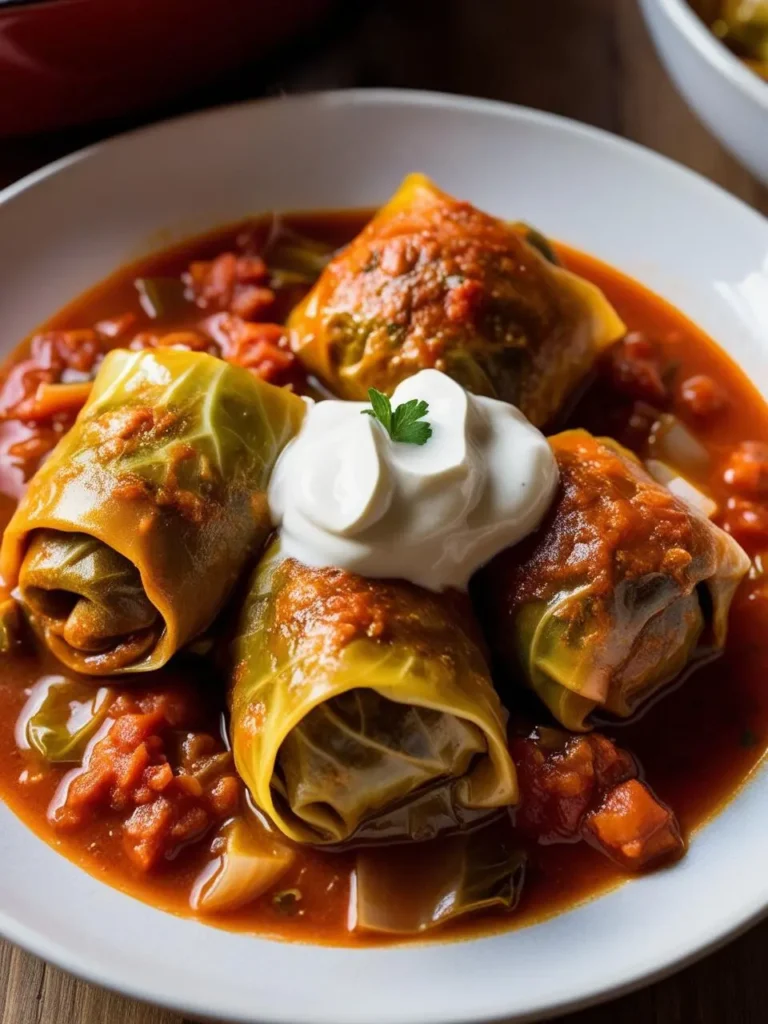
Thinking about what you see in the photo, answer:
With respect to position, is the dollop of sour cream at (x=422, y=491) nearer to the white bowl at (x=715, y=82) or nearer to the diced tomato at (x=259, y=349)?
the diced tomato at (x=259, y=349)

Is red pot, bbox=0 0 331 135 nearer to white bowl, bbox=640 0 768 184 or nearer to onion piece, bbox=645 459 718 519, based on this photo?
white bowl, bbox=640 0 768 184

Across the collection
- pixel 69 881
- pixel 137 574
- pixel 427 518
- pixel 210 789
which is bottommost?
pixel 69 881

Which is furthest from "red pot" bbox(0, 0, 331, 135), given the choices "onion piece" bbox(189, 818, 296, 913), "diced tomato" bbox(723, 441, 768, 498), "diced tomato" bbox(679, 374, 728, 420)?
"onion piece" bbox(189, 818, 296, 913)

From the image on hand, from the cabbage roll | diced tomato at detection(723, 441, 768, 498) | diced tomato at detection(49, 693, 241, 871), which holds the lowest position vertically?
diced tomato at detection(49, 693, 241, 871)

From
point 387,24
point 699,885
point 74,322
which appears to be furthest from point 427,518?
point 387,24

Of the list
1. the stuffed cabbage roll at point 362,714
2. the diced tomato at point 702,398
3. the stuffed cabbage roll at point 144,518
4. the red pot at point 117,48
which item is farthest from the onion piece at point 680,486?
the red pot at point 117,48

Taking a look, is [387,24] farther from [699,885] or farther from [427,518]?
[699,885]
